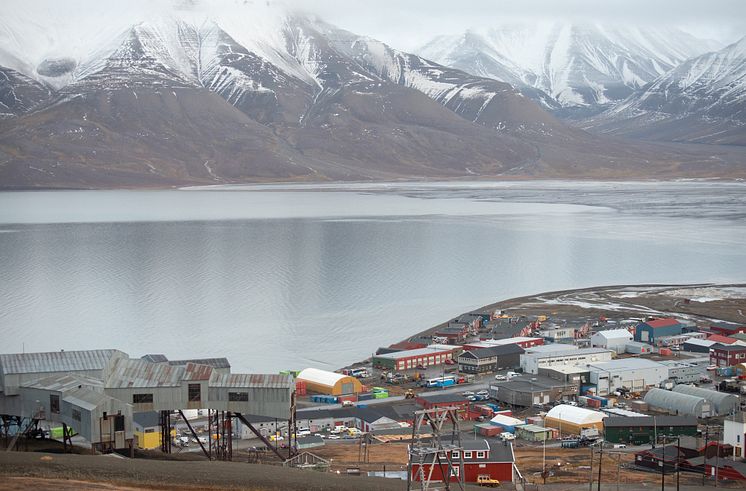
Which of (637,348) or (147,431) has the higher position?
(637,348)

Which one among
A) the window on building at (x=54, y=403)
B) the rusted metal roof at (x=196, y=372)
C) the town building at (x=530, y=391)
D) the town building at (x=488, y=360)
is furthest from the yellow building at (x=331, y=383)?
the window on building at (x=54, y=403)

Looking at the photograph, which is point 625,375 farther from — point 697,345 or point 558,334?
point 558,334

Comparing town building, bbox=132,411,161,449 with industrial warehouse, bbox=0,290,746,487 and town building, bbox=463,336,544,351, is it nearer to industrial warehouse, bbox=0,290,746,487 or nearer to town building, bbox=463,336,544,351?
industrial warehouse, bbox=0,290,746,487

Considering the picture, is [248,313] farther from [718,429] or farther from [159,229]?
[159,229]

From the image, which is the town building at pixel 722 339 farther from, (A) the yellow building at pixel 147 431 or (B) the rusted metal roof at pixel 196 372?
(B) the rusted metal roof at pixel 196 372

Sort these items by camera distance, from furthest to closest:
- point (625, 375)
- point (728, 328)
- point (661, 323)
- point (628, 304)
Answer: point (628, 304) → point (728, 328) → point (661, 323) → point (625, 375)

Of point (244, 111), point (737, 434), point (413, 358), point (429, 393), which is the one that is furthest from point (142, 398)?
point (244, 111)

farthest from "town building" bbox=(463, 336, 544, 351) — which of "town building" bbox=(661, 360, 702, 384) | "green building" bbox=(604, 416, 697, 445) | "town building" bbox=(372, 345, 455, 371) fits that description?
"green building" bbox=(604, 416, 697, 445)
